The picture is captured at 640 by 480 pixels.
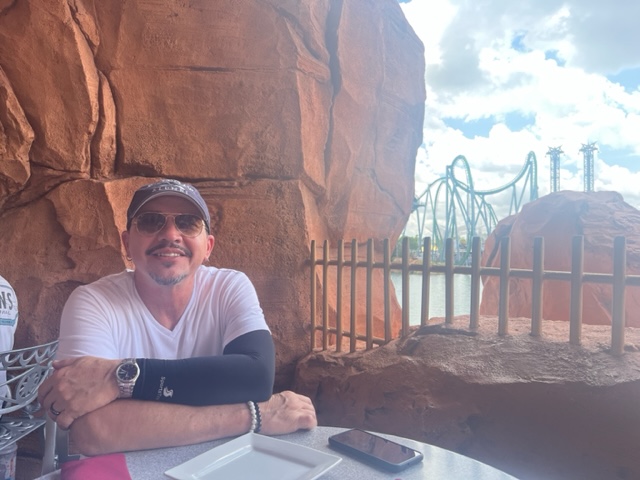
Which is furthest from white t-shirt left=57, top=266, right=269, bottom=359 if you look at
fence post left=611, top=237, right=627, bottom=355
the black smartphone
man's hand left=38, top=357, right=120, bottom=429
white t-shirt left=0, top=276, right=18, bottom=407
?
fence post left=611, top=237, right=627, bottom=355

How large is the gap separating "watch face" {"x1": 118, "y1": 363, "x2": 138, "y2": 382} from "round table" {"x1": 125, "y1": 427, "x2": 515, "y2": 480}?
19cm

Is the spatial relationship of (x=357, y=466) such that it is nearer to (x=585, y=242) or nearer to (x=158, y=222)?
(x=158, y=222)

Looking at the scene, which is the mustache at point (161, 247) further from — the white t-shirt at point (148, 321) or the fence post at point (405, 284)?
the fence post at point (405, 284)

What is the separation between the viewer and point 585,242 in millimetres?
7281

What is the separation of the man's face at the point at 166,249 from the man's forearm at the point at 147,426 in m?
0.49

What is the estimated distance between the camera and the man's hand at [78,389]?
1309 millimetres

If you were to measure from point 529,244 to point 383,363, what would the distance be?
6705mm

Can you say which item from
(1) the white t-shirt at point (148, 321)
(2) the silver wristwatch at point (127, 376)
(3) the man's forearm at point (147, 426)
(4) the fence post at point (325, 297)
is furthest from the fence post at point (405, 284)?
(2) the silver wristwatch at point (127, 376)

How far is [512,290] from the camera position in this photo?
9461 millimetres

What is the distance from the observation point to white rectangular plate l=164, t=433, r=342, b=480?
105cm

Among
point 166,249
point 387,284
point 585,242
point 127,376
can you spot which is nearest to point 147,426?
point 127,376

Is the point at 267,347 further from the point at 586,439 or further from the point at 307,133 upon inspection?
the point at 307,133

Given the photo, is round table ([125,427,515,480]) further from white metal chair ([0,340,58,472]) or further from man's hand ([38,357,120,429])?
white metal chair ([0,340,58,472])

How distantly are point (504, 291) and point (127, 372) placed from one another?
2.16 meters
